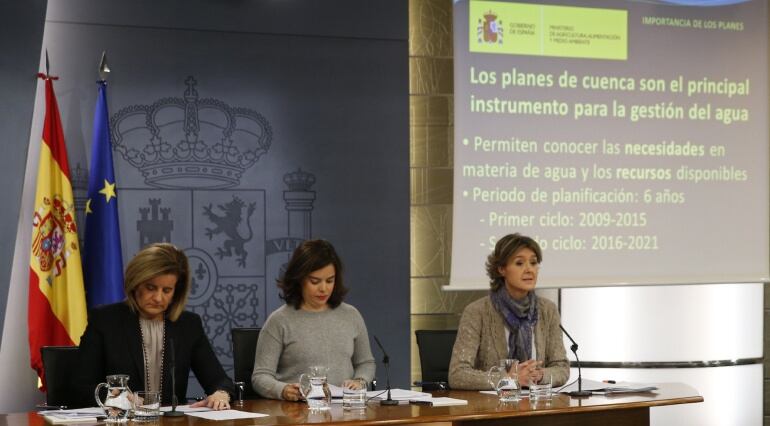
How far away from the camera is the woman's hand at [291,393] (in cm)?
357

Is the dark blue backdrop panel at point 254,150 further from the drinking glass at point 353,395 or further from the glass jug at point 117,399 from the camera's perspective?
the glass jug at point 117,399

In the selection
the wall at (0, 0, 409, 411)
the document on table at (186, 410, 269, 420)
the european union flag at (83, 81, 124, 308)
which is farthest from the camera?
the wall at (0, 0, 409, 411)

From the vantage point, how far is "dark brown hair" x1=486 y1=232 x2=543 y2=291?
4.09m

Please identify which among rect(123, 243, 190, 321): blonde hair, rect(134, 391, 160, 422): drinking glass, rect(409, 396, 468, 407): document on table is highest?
→ rect(123, 243, 190, 321): blonde hair

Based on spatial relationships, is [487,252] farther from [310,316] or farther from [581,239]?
[310,316]

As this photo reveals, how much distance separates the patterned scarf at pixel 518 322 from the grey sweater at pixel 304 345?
57 centimetres

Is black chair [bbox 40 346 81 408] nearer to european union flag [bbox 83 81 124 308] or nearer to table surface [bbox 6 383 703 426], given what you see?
table surface [bbox 6 383 703 426]

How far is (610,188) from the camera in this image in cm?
591

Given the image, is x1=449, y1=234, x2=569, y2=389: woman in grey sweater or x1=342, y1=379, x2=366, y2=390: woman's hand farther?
x1=449, y1=234, x2=569, y2=389: woman in grey sweater

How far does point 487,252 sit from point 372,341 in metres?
0.81

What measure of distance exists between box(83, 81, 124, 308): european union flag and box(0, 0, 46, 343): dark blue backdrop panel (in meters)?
0.30

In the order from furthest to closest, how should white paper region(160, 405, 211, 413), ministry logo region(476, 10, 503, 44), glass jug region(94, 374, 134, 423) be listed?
ministry logo region(476, 10, 503, 44), white paper region(160, 405, 211, 413), glass jug region(94, 374, 134, 423)

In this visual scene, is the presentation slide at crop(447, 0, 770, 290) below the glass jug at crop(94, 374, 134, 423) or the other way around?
the other way around

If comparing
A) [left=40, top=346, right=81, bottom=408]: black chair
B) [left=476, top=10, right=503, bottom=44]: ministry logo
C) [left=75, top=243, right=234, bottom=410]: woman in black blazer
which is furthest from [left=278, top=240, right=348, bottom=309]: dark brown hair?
[left=476, top=10, right=503, bottom=44]: ministry logo
